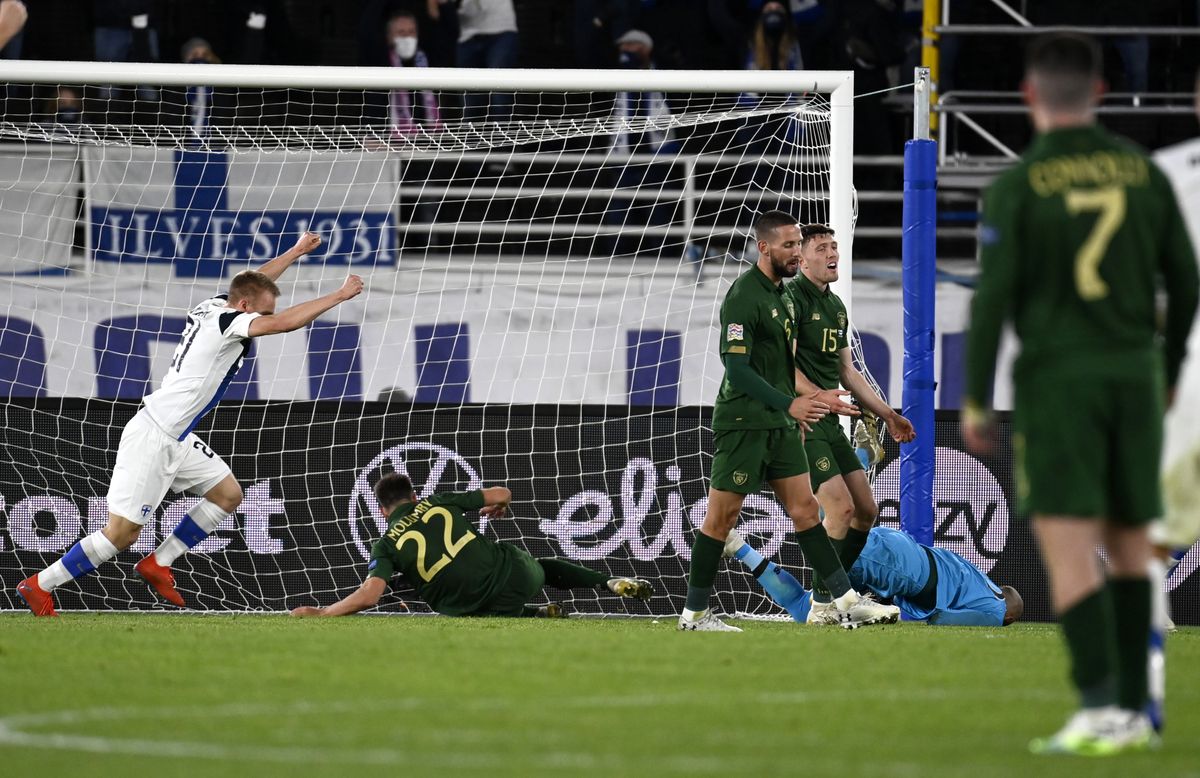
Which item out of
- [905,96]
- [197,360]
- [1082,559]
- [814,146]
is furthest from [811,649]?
[905,96]

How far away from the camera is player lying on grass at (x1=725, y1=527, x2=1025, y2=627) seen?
10.2 metres

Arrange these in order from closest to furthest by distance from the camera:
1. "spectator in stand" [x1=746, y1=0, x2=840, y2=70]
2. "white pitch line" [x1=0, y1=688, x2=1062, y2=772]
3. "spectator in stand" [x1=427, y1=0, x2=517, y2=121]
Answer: "white pitch line" [x1=0, y1=688, x2=1062, y2=772] < "spectator in stand" [x1=427, y1=0, x2=517, y2=121] < "spectator in stand" [x1=746, y1=0, x2=840, y2=70]

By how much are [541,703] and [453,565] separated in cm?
472

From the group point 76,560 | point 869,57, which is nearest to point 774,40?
point 869,57

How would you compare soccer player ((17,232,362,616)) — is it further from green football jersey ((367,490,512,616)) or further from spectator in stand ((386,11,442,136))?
spectator in stand ((386,11,442,136))

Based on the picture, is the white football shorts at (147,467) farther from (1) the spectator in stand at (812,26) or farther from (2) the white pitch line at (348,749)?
(1) the spectator in stand at (812,26)

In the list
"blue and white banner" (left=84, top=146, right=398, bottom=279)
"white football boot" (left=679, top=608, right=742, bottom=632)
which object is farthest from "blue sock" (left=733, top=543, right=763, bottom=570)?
"blue and white banner" (left=84, top=146, right=398, bottom=279)

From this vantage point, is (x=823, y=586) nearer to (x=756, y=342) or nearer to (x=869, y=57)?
(x=756, y=342)

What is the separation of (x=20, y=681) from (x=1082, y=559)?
12.5 ft

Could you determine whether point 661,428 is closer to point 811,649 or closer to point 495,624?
point 495,624

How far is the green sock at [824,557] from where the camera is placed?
9.48 m

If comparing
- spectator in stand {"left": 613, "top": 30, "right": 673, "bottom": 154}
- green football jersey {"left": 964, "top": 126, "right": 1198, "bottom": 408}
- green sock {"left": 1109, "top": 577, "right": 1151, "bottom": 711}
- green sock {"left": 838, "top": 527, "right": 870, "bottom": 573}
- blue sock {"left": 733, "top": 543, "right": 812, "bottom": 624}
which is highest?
spectator in stand {"left": 613, "top": 30, "right": 673, "bottom": 154}

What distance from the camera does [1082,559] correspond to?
4.69 meters

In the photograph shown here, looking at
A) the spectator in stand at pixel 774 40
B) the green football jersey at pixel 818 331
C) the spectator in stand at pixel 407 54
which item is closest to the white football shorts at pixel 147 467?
the green football jersey at pixel 818 331
